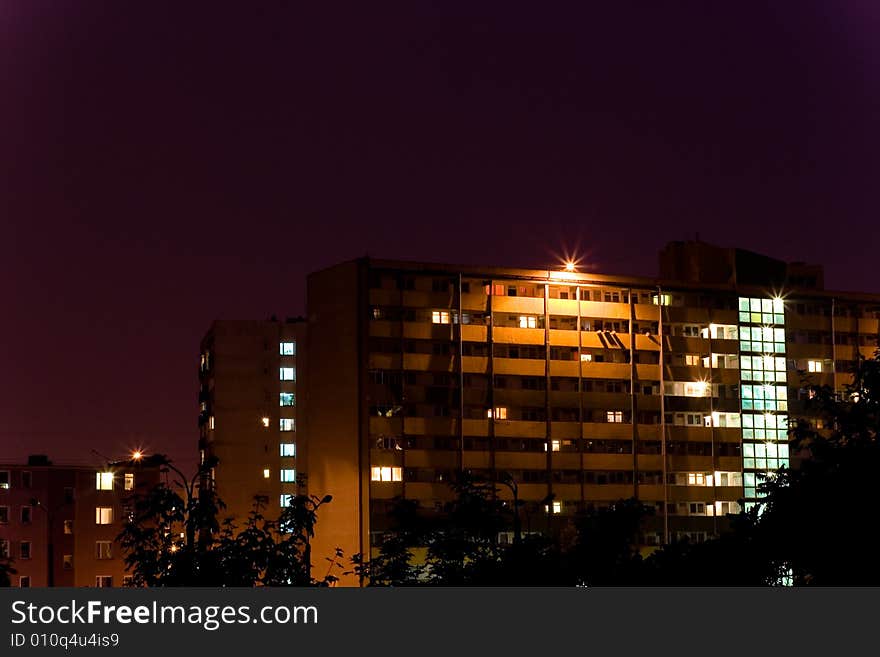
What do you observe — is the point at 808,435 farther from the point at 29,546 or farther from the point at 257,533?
the point at 29,546

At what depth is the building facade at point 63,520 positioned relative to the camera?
505 ft

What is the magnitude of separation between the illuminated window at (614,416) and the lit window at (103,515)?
5607 centimetres

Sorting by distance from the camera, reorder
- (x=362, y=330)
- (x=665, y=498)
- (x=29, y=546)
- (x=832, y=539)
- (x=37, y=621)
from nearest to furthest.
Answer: (x=37, y=621), (x=832, y=539), (x=29, y=546), (x=362, y=330), (x=665, y=498)

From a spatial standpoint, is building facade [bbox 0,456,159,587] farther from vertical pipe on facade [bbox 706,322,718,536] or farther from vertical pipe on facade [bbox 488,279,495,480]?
vertical pipe on facade [bbox 706,322,718,536]

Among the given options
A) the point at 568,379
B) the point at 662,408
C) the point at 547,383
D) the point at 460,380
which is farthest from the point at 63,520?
the point at 662,408

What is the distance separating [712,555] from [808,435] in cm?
656

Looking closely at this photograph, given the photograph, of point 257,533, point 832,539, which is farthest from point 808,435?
point 257,533

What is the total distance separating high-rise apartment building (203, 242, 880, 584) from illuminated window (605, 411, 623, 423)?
10.0 inches

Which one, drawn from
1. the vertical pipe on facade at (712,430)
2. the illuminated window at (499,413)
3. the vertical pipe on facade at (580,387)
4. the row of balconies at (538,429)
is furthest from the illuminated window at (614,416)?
the illuminated window at (499,413)

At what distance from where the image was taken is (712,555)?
140ft

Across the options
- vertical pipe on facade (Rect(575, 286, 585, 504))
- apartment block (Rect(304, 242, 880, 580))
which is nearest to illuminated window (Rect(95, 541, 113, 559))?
apartment block (Rect(304, 242, 880, 580))

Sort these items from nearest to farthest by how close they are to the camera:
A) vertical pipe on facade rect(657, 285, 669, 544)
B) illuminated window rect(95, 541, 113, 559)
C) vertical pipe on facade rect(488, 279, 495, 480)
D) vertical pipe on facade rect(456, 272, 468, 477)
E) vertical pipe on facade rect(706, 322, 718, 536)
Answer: illuminated window rect(95, 541, 113, 559) < vertical pipe on facade rect(456, 272, 468, 477) < vertical pipe on facade rect(488, 279, 495, 480) < vertical pipe on facade rect(657, 285, 669, 544) < vertical pipe on facade rect(706, 322, 718, 536)

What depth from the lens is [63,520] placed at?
157m

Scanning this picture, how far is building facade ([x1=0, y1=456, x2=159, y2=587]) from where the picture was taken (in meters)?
154
